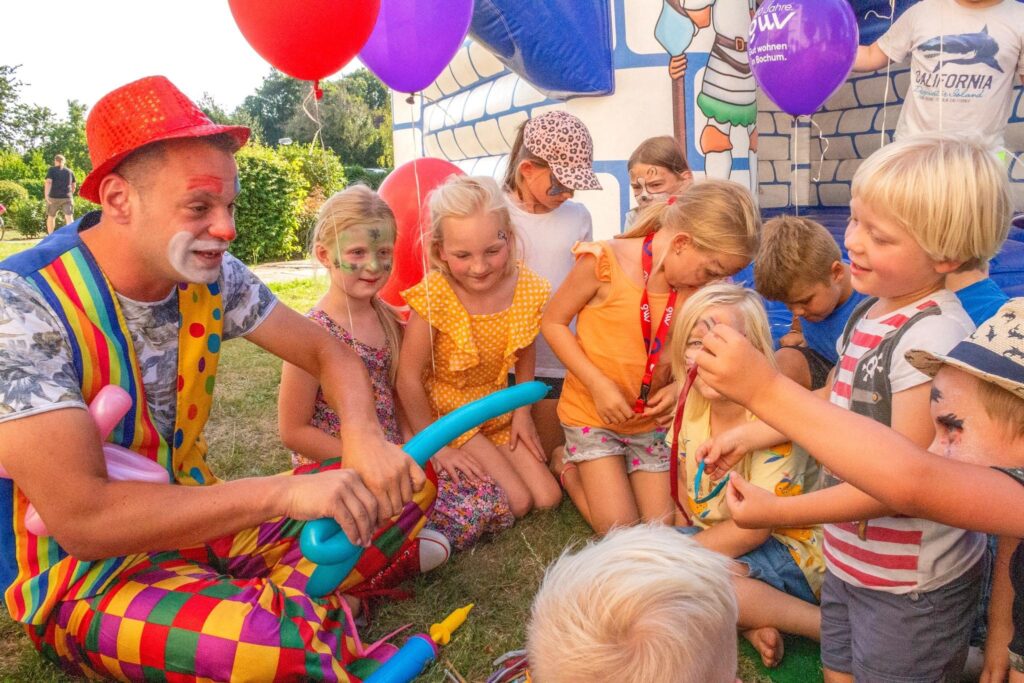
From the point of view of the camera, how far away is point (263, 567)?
205 centimetres

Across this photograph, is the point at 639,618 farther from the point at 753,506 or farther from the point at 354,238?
the point at 354,238

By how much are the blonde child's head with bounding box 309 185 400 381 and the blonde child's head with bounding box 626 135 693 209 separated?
51.5 inches

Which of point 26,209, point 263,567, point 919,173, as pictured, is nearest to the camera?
point 919,173

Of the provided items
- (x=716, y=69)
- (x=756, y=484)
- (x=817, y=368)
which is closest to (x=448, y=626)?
(x=756, y=484)

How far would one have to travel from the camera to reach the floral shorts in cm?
278

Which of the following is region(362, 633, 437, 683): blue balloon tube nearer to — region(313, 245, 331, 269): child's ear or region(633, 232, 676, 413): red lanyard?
region(633, 232, 676, 413): red lanyard

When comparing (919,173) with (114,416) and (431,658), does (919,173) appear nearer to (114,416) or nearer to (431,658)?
(431,658)

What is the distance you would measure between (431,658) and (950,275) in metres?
1.47

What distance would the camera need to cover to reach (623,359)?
273cm

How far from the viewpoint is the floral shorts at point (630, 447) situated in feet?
9.12

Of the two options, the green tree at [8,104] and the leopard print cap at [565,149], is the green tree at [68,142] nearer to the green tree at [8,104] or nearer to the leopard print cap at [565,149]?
the green tree at [8,104]

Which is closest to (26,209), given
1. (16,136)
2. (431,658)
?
(16,136)

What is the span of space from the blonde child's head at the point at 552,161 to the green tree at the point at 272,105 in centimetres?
4864

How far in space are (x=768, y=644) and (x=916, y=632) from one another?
0.42 m
